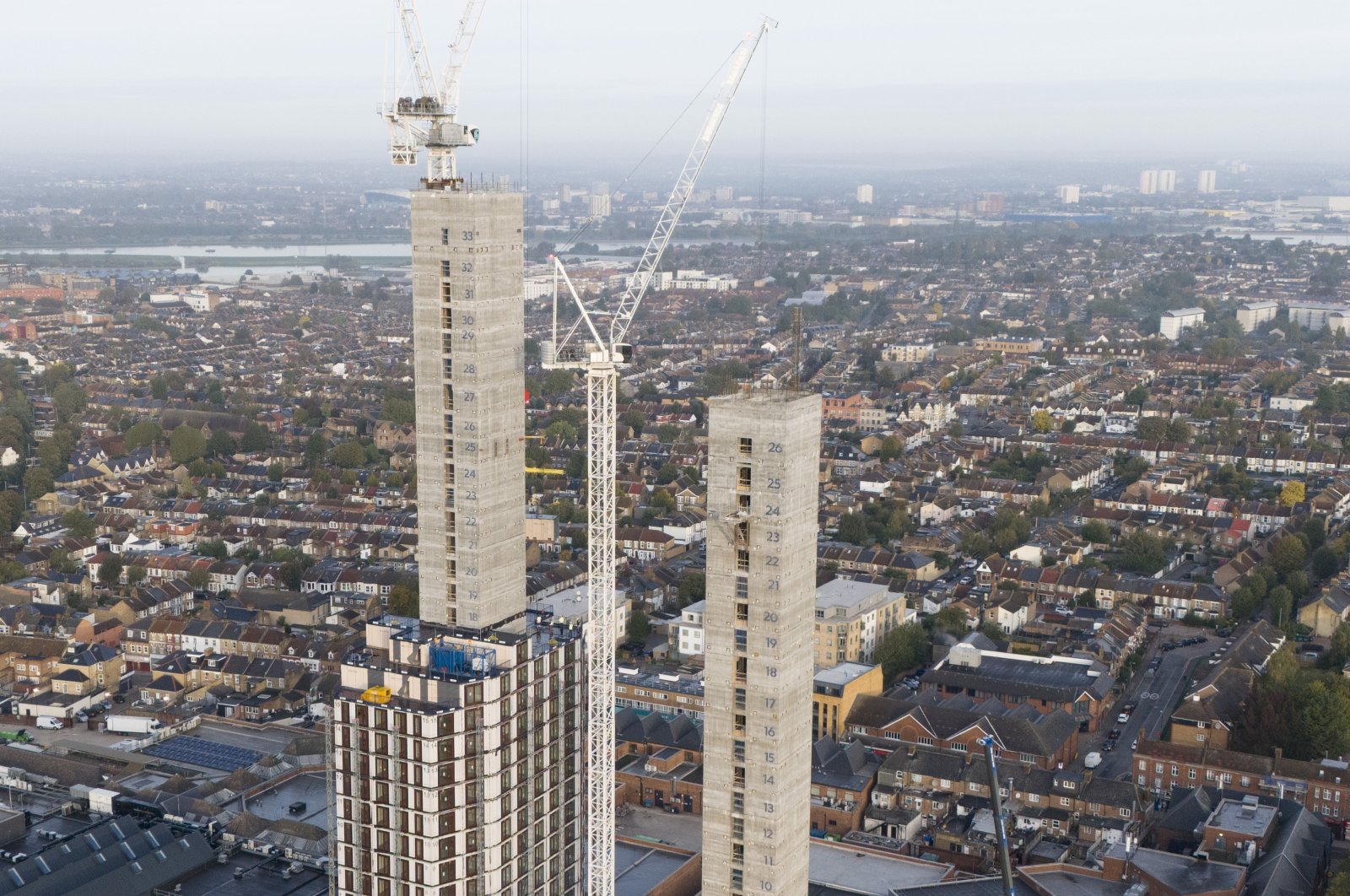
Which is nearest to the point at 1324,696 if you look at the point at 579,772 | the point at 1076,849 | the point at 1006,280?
the point at 1076,849

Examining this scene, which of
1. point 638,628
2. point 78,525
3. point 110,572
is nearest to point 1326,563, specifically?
point 638,628

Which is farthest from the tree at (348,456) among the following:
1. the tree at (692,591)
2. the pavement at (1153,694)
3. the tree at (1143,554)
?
the pavement at (1153,694)

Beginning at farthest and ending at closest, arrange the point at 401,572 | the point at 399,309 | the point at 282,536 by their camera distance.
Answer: the point at 399,309
the point at 282,536
the point at 401,572

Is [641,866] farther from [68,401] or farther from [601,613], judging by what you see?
[68,401]

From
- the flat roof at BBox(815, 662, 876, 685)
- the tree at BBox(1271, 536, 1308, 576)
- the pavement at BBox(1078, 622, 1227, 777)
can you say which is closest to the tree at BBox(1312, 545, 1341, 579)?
the tree at BBox(1271, 536, 1308, 576)

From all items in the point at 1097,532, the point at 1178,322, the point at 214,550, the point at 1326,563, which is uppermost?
the point at 1178,322

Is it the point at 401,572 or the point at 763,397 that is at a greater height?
the point at 763,397

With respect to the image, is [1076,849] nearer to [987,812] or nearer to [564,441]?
[987,812]
